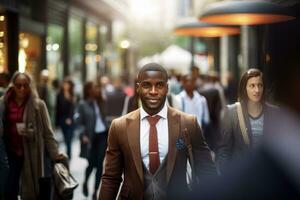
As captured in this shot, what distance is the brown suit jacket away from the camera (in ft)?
14.7

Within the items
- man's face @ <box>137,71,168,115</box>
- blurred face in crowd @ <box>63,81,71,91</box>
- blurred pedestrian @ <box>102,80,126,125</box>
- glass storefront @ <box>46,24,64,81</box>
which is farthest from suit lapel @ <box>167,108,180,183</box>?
glass storefront @ <box>46,24,64,81</box>

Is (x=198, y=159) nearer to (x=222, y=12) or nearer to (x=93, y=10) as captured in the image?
(x=222, y=12)

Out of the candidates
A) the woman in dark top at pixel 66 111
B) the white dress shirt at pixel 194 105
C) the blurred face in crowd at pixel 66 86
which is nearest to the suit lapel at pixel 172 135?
the white dress shirt at pixel 194 105

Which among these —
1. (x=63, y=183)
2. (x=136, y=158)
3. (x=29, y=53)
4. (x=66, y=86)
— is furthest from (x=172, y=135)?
(x=29, y=53)

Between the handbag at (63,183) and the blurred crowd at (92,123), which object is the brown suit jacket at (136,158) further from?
the handbag at (63,183)

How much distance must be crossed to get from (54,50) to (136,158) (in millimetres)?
17891

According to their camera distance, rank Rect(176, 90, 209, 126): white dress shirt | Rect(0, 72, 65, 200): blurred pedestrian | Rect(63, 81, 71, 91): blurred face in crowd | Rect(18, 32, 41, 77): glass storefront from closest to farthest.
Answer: Rect(0, 72, 65, 200): blurred pedestrian, Rect(176, 90, 209, 126): white dress shirt, Rect(63, 81, 71, 91): blurred face in crowd, Rect(18, 32, 41, 77): glass storefront

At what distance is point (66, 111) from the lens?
14375 mm

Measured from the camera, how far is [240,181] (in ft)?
18.2

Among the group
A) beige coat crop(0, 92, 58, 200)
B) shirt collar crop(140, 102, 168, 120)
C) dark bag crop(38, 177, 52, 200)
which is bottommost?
dark bag crop(38, 177, 52, 200)

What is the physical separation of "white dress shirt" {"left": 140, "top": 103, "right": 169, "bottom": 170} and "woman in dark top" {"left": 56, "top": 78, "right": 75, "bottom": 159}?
30.5ft

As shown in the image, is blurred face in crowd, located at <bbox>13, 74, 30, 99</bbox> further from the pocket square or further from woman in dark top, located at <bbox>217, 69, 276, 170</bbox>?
the pocket square

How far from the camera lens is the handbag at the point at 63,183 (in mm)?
7234

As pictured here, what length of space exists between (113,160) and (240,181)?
1.44 m
